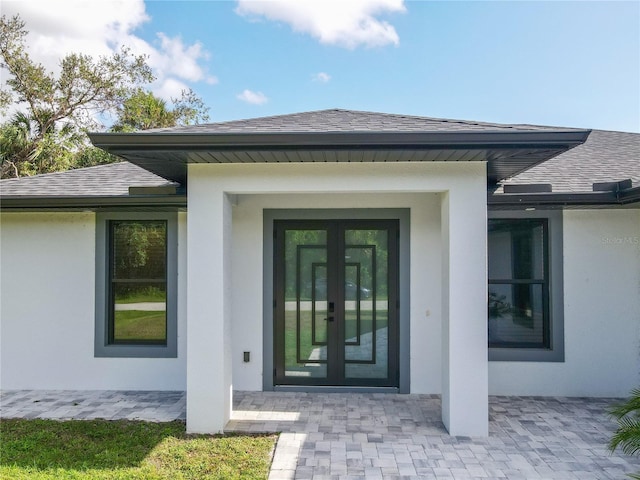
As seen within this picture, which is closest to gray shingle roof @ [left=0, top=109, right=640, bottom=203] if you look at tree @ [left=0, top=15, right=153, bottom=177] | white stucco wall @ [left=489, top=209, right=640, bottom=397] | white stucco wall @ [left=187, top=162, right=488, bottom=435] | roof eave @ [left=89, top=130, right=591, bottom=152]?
roof eave @ [left=89, top=130, right=591, bottom=152]

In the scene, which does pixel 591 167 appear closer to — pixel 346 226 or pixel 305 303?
pixel 346 226

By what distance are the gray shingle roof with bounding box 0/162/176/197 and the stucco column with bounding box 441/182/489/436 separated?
4.55m

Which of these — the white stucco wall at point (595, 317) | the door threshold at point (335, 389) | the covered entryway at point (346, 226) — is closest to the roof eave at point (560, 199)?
the covered entryway at point (346, 226)

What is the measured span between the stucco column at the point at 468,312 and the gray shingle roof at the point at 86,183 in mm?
4553

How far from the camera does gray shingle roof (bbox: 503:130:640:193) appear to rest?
21.2 feet

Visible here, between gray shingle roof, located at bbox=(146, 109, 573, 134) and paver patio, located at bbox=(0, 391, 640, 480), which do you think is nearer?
→ paver patio, located at bbox=(0, 391, 640, 480)

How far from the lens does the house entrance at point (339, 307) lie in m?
6.65

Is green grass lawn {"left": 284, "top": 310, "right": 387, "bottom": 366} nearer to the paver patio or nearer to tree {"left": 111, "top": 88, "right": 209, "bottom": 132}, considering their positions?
the paver patio

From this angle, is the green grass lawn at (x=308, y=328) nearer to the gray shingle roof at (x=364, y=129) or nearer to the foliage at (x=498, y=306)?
the foliage at (x=498, y=306)

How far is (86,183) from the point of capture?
7.33 meters

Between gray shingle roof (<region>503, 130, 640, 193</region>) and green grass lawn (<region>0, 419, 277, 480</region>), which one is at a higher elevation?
gray shingle roof (<region>503, 130, 640, 193</region>)

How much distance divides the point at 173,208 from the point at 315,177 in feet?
8.98

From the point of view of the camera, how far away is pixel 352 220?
6664mm

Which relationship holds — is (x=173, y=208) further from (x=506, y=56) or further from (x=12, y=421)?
(x=506, y=56)
